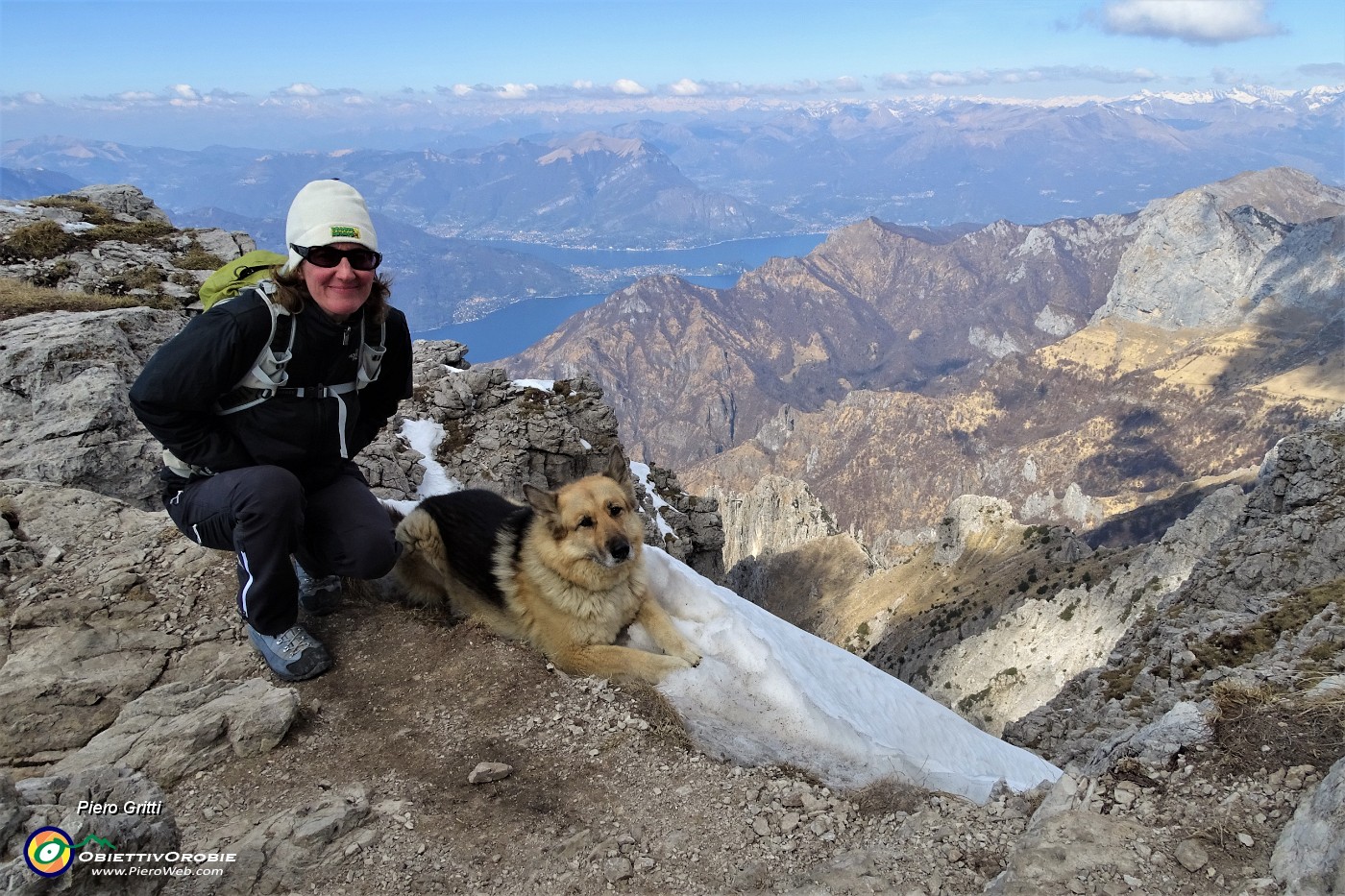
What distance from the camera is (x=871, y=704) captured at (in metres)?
9.02

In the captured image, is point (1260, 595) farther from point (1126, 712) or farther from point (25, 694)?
point (25, 694)

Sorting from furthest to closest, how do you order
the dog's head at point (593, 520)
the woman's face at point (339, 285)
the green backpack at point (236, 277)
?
the dog's head at point (593, 520), the green backpack at point (236, 277), the woman's face at point (339, 285)

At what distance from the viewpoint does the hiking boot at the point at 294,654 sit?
6.80m

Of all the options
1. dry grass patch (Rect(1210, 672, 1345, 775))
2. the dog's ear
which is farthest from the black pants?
dry grass patch (Rect(1210, 672, 1345, 775))

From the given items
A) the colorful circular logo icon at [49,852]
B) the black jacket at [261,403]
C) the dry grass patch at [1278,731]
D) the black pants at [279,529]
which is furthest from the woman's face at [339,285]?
the dry grass patch at [1278,731]

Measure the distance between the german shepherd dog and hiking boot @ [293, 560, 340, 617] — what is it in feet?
3.65

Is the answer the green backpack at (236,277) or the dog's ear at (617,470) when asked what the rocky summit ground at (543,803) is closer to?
the dog's ear at (617,470)

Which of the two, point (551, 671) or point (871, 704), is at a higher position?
point (551, 671)

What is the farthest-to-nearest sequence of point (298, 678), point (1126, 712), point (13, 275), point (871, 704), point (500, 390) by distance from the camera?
point (500, 390) < point (13, 275) < point (1126, 712) < point (871, 704) < point (298, 678)

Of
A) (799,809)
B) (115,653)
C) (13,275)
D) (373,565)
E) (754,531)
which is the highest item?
(13,275)

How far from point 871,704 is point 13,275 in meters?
26.3

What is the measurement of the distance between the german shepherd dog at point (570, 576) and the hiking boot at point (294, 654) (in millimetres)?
1504

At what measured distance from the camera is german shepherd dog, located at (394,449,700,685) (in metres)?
6.87

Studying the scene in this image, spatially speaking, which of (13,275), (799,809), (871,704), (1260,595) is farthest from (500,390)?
(1260,595)
